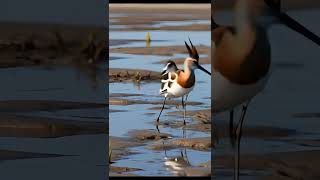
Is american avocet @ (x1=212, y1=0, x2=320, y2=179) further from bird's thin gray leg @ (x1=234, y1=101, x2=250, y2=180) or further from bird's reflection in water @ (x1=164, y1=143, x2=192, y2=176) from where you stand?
bird's reflection in water @ (x1=164, y1=143, x2=192, y2=176)

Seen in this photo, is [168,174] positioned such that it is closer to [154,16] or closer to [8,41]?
[154,16]

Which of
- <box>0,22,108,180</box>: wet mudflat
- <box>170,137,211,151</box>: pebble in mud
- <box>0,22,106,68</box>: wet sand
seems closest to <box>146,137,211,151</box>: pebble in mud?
<box>170,137,211,151</box>: pebble in mud

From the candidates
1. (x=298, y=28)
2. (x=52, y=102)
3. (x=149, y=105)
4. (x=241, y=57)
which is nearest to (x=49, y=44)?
(x=52, y=102)

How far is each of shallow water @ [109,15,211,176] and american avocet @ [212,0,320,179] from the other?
0.41 ft

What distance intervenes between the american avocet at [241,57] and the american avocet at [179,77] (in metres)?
0.15

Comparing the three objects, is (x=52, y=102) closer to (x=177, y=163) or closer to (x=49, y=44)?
(x=49, y=44)

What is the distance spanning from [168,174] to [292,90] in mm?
813

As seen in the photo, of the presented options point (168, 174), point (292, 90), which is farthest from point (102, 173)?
point (292, 90)

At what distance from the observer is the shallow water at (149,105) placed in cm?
321

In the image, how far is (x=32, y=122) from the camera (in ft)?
10.1

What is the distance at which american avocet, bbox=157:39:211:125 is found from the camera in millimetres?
3227

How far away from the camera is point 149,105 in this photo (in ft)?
10.6

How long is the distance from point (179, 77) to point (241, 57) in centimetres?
36

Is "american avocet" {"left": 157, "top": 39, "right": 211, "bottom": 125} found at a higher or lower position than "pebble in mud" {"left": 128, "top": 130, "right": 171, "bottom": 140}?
higher
